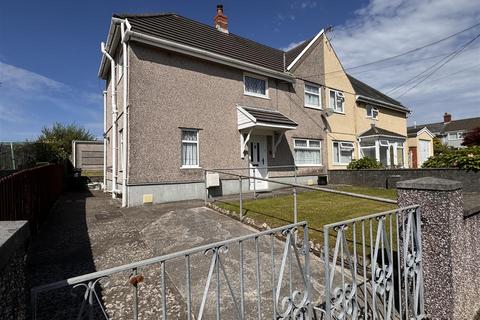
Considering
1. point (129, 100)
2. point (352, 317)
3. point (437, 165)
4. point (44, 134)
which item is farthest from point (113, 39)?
point (44, 134)

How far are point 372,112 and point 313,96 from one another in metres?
7.15

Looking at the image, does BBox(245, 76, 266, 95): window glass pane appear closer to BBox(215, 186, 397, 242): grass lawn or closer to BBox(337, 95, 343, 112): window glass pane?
BBox(215, 186, 397, 242): grass lawn

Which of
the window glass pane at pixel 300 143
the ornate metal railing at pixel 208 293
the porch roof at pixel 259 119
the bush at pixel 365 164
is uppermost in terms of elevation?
the porch roof at pixel 259 119

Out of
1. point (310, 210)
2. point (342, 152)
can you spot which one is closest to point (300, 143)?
point (342, 152)

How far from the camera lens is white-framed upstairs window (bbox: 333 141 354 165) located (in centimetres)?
1769

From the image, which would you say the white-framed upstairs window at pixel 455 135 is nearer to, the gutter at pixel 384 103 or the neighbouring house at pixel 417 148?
the neighbouring house at pixel 417 148

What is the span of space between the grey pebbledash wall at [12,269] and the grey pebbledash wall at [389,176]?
43.4ft

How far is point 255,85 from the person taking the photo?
45.1ft

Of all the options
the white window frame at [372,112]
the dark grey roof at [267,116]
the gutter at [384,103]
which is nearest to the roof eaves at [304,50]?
the dark grey roof at [267,116]

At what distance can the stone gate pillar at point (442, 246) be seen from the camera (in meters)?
3.19

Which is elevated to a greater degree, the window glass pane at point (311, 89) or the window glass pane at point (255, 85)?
the window glass pane at point (311, 89)

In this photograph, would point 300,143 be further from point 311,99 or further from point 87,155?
point 87,155

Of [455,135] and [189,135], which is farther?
[455,135]

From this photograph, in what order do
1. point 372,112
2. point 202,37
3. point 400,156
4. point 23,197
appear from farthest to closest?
1. point 372,112
2. point 400,156
3. point 202,37
4. point 23,197
